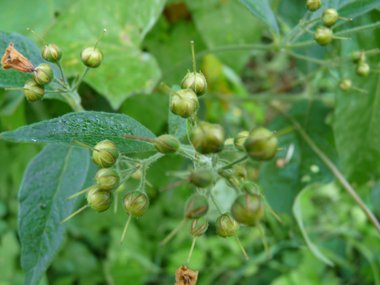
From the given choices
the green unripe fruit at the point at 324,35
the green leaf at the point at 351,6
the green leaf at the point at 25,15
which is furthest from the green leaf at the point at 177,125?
the green leaf at the point at 25,15

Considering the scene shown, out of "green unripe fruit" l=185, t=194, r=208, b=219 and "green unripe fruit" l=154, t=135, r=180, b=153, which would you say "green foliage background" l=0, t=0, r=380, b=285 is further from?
"green unripe fruit" l=185, t=194, r=208, b=219

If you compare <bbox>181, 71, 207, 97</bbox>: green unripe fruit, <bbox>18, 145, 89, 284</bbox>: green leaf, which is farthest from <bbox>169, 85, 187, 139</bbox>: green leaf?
<bbox>18, 145, 89, 284</bbox>: green leaf

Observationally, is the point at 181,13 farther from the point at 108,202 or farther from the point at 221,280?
the point at 221,280

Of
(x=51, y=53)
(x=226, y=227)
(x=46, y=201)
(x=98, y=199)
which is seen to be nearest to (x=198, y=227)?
Answer: (x=226, y=227)

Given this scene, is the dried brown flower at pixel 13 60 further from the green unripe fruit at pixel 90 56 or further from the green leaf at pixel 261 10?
the green leaf at pixel 261 10

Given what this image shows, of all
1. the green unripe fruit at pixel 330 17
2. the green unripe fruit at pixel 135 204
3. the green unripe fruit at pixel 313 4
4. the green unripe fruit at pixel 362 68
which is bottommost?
the green unripe fruit at pixel 135 204
